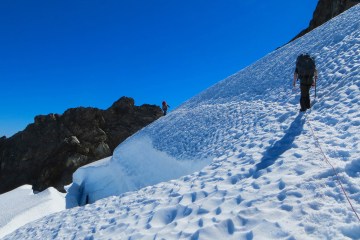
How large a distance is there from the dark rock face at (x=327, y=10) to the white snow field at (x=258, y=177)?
44581mm

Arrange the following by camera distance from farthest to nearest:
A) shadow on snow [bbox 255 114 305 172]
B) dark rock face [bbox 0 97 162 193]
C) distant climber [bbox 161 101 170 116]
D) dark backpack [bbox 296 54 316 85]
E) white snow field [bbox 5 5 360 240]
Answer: dark rock face [bbox 0 97 162 193] < distant climber [bbox 161 101 170 116] < dark backpack [bbox 296 54 316 85] < shadow on snow [bbox 255 114 305 172] < white snow field [bbox 5 5 360 240]

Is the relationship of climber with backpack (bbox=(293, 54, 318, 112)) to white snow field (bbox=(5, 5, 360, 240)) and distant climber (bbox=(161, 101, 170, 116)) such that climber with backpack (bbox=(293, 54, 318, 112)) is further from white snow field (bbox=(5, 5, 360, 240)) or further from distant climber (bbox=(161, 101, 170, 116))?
distant climber (bbox=(161, 101, 170, 116))

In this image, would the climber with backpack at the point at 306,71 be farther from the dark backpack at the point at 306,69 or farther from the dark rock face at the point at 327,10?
the dark rock face at the point at 327,10

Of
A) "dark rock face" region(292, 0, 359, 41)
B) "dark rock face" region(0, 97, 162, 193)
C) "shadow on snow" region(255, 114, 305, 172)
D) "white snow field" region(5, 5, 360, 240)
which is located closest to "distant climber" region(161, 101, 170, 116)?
"white snow field" region(5, 5, 360, 240)

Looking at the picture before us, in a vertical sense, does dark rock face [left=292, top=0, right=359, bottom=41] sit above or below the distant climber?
above

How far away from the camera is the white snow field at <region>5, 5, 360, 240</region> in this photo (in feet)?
19.9

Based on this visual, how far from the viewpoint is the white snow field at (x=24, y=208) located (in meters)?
17.1

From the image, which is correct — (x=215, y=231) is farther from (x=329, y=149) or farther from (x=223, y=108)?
(x=223, y=108)

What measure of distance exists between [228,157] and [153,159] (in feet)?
31.8

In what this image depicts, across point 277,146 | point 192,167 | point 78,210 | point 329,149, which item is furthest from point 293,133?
point 78,210

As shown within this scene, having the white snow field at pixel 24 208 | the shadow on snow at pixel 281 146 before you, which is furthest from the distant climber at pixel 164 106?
the shadow on snow at pixel 281 146

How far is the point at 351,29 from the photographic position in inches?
759

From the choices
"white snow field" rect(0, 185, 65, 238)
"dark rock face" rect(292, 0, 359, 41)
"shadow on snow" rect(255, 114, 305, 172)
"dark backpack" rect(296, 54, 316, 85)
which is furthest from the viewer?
"dark rock face" rect(292, 0, 359, 41)

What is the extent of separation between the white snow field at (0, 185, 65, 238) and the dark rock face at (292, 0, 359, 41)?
5688 centimetres
